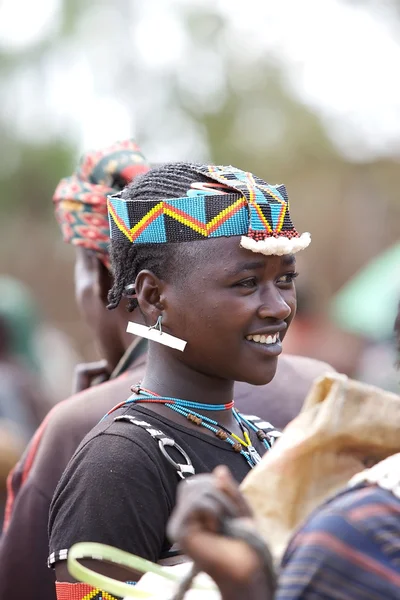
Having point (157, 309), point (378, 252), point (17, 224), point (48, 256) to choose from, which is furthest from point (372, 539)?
point (17, 224)

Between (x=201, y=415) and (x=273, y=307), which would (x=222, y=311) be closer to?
(x=273, y=307)

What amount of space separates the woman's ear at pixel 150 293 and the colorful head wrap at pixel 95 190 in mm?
1180

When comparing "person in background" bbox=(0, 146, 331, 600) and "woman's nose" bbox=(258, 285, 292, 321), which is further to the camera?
"person in background" bbox=(0, 146, 331, 600)

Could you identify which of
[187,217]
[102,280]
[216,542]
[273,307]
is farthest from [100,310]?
[216,542]

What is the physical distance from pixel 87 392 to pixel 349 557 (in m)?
1.97

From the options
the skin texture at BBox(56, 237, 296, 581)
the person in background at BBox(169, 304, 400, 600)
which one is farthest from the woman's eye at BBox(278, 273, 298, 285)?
the person in background at BBox(169, 304, 400, 600)

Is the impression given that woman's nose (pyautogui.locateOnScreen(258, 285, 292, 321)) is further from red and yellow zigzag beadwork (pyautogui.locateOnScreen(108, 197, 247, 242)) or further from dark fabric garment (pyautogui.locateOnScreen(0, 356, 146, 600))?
dark fabric garment (pyautogui.locateOnScreen(0, 356, 146, 600))

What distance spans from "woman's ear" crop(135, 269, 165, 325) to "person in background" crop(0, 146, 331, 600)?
0.65 meters

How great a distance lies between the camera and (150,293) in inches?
112

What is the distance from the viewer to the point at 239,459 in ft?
9.20

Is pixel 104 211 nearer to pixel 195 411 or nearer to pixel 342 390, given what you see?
pixel 195 411

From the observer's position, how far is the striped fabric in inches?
64.2

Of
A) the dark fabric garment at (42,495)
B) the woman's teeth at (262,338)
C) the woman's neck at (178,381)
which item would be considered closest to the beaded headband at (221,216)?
the woman's teeth at (262,338)

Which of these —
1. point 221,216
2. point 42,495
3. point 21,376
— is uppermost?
point 221,216
